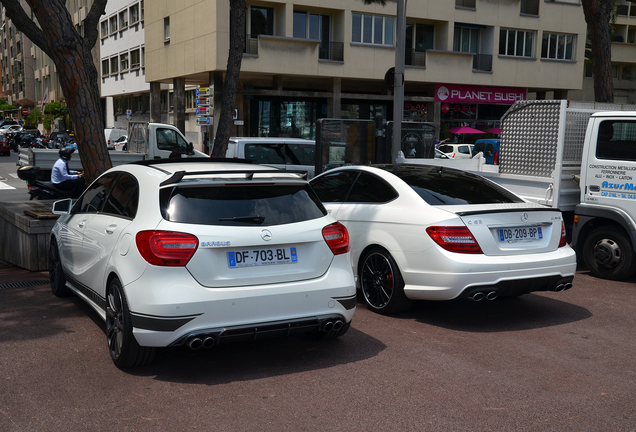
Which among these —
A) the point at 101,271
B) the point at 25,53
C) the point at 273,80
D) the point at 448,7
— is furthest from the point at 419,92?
the point at 25,53

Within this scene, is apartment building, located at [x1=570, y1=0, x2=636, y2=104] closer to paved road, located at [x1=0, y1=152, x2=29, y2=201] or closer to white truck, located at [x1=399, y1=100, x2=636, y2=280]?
paved road, located at [x1=0, y1=152, x2=29, y2=201]

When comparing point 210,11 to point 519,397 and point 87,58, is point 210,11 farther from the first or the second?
point 519,397

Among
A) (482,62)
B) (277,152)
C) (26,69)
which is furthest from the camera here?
(26,69)

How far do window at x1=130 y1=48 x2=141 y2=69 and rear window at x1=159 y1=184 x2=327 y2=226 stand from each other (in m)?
43.9

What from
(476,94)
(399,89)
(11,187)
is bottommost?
(11,187)

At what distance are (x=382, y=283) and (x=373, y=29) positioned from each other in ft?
96.7

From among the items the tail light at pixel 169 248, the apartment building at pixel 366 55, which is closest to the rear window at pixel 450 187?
the tail light at pixel 169 248

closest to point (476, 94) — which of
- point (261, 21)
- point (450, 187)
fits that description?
point (261, 21)

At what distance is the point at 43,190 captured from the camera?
521 inches

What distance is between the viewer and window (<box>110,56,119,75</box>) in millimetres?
51581

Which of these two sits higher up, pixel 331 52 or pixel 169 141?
pixel 331 52

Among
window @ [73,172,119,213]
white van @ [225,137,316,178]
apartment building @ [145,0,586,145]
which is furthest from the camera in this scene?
apartment building @ [145,0,586,145]

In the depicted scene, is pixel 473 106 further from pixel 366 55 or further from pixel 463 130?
pixel 366 55

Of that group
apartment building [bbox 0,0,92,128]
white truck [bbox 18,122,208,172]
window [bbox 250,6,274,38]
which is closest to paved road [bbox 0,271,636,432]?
white truck [bbox 18,122,208,172]
